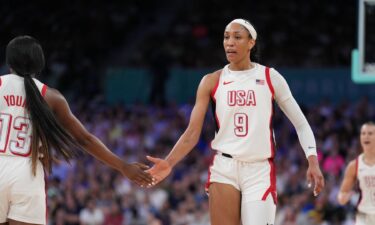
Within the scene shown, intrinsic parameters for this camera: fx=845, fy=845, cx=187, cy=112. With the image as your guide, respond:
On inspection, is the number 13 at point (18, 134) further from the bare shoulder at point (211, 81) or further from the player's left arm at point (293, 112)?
the player's left arm at point (293, 112)

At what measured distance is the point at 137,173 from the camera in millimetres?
6801

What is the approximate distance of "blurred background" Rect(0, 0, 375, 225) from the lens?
15508 mm

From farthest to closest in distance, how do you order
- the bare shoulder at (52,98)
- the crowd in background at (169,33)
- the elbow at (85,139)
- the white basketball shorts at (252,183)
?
the crowd in background at (169,33)
the white basketball shorts at (252,183)
the elbow at (85,139)
the bare shoulder at (52,98)

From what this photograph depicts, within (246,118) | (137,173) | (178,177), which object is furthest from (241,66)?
(178,177)

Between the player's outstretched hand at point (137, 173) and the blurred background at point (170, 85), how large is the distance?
7.08 meters

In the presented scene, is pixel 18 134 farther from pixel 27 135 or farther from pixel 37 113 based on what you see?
pixel 37 113

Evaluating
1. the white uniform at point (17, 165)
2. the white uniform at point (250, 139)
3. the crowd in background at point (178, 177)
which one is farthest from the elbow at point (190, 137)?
the crowd in background at point (178, 177)

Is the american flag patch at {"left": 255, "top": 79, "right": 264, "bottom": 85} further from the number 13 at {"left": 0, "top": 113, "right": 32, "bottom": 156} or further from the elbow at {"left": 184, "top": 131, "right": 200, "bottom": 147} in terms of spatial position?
the number 13 at {"left": 0, "top": 113, "right": 32, "bottom": 156}

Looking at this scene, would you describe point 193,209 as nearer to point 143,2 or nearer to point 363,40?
point 363,40

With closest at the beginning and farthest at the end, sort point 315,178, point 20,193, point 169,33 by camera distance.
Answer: point 20,193
point 315,178
point 169,33

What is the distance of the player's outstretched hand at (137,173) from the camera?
6726mm

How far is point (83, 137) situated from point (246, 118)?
1.43 meters

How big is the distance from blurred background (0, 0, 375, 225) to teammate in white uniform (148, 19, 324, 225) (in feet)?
22.3

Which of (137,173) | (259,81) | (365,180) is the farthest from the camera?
(365,180)
